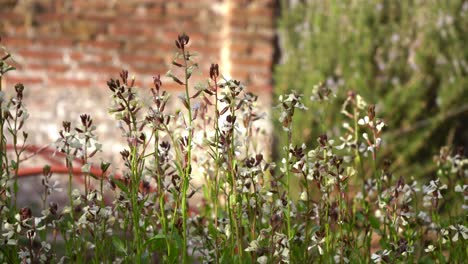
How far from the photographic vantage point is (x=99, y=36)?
6.58 meters

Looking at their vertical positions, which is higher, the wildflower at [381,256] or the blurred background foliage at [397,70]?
the blurred background foliage at [397,70]

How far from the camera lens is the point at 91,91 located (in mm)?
6551

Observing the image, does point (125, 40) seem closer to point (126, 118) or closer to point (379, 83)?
point (379, 83)

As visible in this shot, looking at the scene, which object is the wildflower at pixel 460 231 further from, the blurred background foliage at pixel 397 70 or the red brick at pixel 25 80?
the red brick at pixel 25 80

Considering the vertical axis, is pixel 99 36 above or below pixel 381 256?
above

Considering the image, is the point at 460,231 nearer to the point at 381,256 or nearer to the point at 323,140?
the point at 381,256

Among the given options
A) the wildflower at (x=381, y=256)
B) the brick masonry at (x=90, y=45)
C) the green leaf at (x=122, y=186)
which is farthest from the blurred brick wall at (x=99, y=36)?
the wildflower at (x=381, y=256)

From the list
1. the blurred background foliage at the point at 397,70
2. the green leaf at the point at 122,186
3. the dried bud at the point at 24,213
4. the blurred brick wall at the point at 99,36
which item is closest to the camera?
the dried bud at the point at 24,213

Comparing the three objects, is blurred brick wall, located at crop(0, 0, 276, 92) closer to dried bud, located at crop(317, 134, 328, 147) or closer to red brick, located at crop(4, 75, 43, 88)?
red brick, located at crop(4, 75, 43, 88)

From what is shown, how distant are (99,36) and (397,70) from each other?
7.66ft

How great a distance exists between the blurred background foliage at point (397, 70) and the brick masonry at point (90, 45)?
1.00 meters

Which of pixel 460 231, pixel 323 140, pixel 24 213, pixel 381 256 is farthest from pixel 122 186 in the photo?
pixel 460 231

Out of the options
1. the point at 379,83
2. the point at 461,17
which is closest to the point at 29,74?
the point at 379,83

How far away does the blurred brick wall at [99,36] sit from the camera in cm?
650
